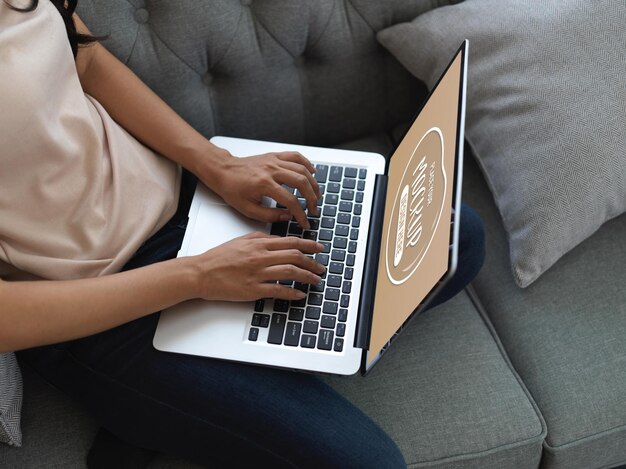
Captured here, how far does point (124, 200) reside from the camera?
0.90m

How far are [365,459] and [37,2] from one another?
0.71 meters

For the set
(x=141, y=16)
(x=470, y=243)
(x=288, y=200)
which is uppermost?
(x=141, y=16)

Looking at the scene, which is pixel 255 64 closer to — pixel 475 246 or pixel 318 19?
pixel 318 19

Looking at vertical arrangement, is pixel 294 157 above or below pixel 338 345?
above

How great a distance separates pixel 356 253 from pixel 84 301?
378 millimetres

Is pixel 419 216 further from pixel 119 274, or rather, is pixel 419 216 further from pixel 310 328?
pixel 119 274

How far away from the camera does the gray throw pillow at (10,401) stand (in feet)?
2.87

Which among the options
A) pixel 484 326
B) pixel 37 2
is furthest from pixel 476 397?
pixel 37 2

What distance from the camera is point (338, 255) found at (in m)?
0.93

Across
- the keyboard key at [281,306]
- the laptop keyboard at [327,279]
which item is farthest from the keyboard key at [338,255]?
the keyboard key at [281,306]

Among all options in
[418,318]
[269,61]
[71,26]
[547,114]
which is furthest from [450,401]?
[71,26]

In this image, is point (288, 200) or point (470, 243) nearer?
point (288, 200)

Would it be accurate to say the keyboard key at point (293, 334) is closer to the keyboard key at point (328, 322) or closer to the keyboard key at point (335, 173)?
the keyboard key at point (328, 322)

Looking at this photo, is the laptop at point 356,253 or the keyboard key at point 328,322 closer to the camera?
the laptop at point 356,253
